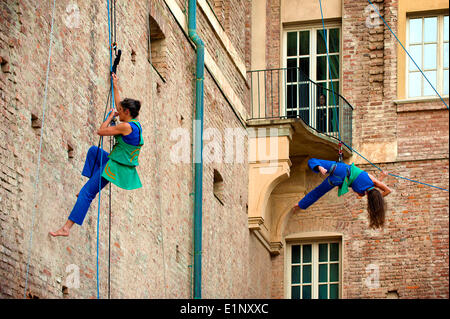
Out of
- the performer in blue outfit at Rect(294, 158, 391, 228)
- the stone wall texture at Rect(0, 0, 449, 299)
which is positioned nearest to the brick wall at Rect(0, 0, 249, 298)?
the stone wall texture at Rect(0, 0, 449, 299)

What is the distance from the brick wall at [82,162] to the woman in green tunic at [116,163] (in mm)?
429

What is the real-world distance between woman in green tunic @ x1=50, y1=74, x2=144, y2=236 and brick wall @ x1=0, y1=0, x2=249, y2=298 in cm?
43

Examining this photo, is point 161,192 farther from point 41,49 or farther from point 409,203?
point 409,203

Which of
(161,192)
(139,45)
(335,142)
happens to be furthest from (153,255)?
(335,142)

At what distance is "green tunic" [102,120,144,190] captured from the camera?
478 inches

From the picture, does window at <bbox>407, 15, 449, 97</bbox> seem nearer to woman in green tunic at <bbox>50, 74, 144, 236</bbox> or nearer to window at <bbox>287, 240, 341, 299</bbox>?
window at <bbox>287, 240, 341, 299</bbox>

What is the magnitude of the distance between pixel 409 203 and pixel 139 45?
7.11 metres

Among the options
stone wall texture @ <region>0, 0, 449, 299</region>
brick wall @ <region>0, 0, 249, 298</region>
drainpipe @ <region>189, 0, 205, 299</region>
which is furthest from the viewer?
drainpipe @ <region>189, 0, 205, 299</region>

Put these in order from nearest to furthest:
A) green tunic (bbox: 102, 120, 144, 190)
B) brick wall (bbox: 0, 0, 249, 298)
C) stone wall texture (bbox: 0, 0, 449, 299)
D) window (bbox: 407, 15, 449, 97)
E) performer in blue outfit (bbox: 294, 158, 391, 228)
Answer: brick wall (bbox: 0, 0, 249, 298), stone wall texture (bbox: 0, 0, 449, 299), green tunic (bbox: 102, 120, 144, 190), performer in blue outfit (bbox: 294, 158, 391, 228), window (bbox: 407, 15, 449, 97)

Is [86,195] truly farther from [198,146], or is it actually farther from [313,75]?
[313,75]

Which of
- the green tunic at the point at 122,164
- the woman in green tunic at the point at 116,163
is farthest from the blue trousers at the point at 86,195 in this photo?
the green tunic at the point at 122,164

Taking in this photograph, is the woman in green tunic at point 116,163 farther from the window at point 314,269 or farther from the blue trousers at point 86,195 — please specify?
the window at point 314,269

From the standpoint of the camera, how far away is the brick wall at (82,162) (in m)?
11.7

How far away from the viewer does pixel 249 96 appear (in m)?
21.0
